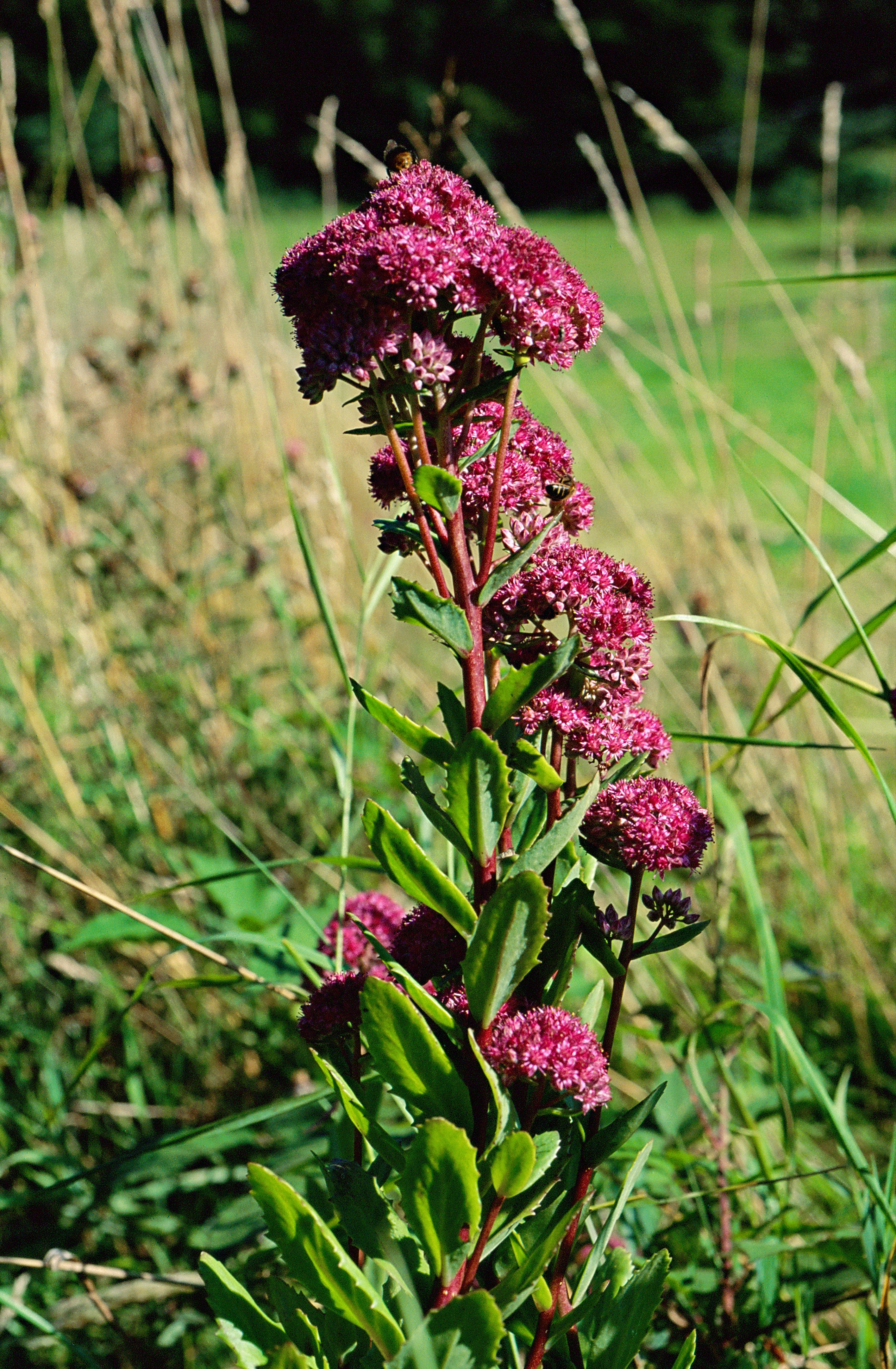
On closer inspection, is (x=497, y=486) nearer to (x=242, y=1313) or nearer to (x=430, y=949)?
(x=430, y=949)

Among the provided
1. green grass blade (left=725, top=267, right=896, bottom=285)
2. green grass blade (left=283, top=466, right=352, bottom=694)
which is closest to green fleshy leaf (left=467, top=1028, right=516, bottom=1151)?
green grass blade (left=283, top=466, right=352, bottom=694)

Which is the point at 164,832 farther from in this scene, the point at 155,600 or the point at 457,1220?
the point at 457,1220

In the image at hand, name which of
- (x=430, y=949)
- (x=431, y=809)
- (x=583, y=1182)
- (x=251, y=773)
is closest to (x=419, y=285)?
(x=431, y=809)

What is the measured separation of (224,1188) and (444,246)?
1.08 m

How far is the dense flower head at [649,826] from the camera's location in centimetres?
56

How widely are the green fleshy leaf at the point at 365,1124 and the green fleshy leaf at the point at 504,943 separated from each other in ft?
0.25

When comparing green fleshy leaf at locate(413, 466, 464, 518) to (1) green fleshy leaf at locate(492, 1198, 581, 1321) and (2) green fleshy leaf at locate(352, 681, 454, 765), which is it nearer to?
(2) green fleshy leaf at locate(352, 681, 454, 765)

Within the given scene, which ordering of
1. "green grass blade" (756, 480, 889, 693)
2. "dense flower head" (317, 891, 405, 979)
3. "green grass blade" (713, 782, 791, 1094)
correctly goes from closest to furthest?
"green grass blade" (756, 480, 889, 693) → "dense flower head" (317, 891, 405, 979) → "green grass blade" (713, 782, 791, 1094)

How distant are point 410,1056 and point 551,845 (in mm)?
119

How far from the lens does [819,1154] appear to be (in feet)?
4.02

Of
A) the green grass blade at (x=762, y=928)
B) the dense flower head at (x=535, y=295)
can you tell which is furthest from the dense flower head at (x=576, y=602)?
the green grass blade at (x=762, y=928)

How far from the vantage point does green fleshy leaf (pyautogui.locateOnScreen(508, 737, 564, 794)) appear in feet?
1.75

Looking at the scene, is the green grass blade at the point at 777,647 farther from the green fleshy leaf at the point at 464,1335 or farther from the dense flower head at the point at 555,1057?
the green fleshy leaf at the point at 464,1335

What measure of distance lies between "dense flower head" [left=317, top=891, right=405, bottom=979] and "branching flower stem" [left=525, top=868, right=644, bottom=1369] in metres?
0.20
